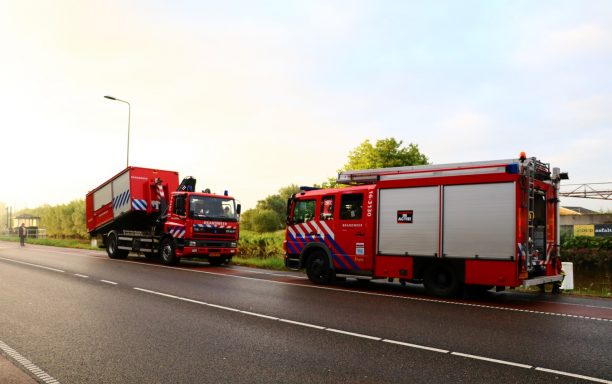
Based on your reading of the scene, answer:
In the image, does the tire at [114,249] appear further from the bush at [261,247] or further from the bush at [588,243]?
the bush at [588,243]

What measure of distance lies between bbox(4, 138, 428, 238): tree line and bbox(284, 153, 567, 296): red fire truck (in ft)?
23.0

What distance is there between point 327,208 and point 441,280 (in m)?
3.59

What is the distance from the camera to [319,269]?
12953 millimetres

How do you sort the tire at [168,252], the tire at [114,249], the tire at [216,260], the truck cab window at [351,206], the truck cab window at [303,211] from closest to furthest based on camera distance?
the truck cab window at [351,206]
the truck cab window at [303,211]
the tire at [168,252]
the tire at [216,260]
the tire at [114,249]

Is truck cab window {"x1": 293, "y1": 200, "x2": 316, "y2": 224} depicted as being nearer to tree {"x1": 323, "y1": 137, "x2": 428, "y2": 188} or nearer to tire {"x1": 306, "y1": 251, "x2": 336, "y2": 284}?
tire {"x1": 306, "y1": 251, "x2": 336, "y2": 284}

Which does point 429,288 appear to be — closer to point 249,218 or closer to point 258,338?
point 258,338

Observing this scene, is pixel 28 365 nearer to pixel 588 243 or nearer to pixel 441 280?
pixel 441 280

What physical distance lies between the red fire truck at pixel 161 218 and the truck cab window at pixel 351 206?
7.45 meters

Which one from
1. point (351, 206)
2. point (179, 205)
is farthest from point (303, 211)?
point (179, 205)

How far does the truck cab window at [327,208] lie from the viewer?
1280cm

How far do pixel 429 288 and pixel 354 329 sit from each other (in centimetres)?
425

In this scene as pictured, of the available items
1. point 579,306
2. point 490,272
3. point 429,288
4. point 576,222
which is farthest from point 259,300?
point 576,222

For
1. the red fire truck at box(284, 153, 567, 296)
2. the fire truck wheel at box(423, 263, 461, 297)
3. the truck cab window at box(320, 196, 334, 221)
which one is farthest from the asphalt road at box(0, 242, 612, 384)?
the truck cab window at box(320, 196, 334, 221)

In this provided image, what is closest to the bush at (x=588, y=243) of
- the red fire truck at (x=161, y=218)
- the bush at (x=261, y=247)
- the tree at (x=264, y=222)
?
the bush at (x=261, y=247)
